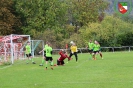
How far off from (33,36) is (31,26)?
2887mm

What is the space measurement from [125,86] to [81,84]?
6.70 feet

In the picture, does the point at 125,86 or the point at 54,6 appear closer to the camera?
the point at 125,86

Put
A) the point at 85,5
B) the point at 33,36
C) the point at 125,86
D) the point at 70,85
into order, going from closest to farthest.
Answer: the point at 125,86 < the point at 70,85 < the point at 33,36 < the point at 85,5

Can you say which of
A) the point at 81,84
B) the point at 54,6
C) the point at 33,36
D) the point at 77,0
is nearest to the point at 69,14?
the point at 77,0

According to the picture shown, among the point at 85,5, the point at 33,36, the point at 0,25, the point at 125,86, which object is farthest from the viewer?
the point at 85,5

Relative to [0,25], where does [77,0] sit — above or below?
above

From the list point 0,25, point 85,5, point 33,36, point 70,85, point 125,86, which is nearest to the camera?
point 125,86

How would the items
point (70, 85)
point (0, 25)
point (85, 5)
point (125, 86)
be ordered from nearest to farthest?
point (125, 86) < point (70, 85) < point (0, 25) < point (85, 5)

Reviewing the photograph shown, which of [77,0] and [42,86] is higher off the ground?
[77,0]

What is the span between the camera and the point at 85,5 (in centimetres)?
7081

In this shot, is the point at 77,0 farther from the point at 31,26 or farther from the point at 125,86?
the point at 125,86

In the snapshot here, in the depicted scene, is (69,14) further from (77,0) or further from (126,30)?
(126,30)

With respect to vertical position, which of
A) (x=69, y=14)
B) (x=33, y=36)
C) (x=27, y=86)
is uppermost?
(x=69, y=14)

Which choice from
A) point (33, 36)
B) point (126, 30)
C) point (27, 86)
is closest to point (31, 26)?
point (33, 36)
